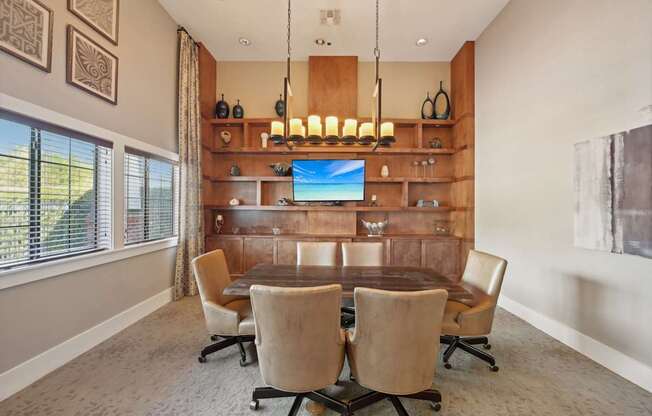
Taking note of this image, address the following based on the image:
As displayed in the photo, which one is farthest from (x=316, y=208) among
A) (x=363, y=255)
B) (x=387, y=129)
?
(x=387, y=129)

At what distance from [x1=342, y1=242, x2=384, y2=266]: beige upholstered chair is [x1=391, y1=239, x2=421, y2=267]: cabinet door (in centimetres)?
137

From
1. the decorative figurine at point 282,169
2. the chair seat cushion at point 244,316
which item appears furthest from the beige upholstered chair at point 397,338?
the decorative figurine at point 282,169

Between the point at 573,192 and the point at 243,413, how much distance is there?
10.8 ft

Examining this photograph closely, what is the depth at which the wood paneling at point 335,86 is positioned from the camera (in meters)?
4.61

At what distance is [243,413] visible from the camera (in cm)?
174

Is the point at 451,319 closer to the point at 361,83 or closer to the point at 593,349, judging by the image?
the point at 593,349

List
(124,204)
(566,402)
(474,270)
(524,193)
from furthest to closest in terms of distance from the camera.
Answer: (524,193) → (124,204) → (474,270) → (566,402)

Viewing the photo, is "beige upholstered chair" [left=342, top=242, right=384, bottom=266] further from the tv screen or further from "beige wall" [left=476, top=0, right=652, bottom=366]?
"beige wall" [left=476, top=0, right=652, bottom=366]

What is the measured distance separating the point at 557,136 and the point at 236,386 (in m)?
3.72

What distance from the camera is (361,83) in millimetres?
4777

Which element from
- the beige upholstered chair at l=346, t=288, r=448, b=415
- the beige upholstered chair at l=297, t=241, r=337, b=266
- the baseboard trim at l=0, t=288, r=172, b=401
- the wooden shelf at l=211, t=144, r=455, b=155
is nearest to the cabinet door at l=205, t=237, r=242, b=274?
the baseboard trim at l=0, t=288, r=172, b=401

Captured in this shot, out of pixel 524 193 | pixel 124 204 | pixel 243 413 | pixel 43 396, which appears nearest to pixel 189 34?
pixel 124 204

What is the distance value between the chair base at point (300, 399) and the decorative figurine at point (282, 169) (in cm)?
339

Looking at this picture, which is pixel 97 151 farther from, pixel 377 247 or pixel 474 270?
pixel 474 270
